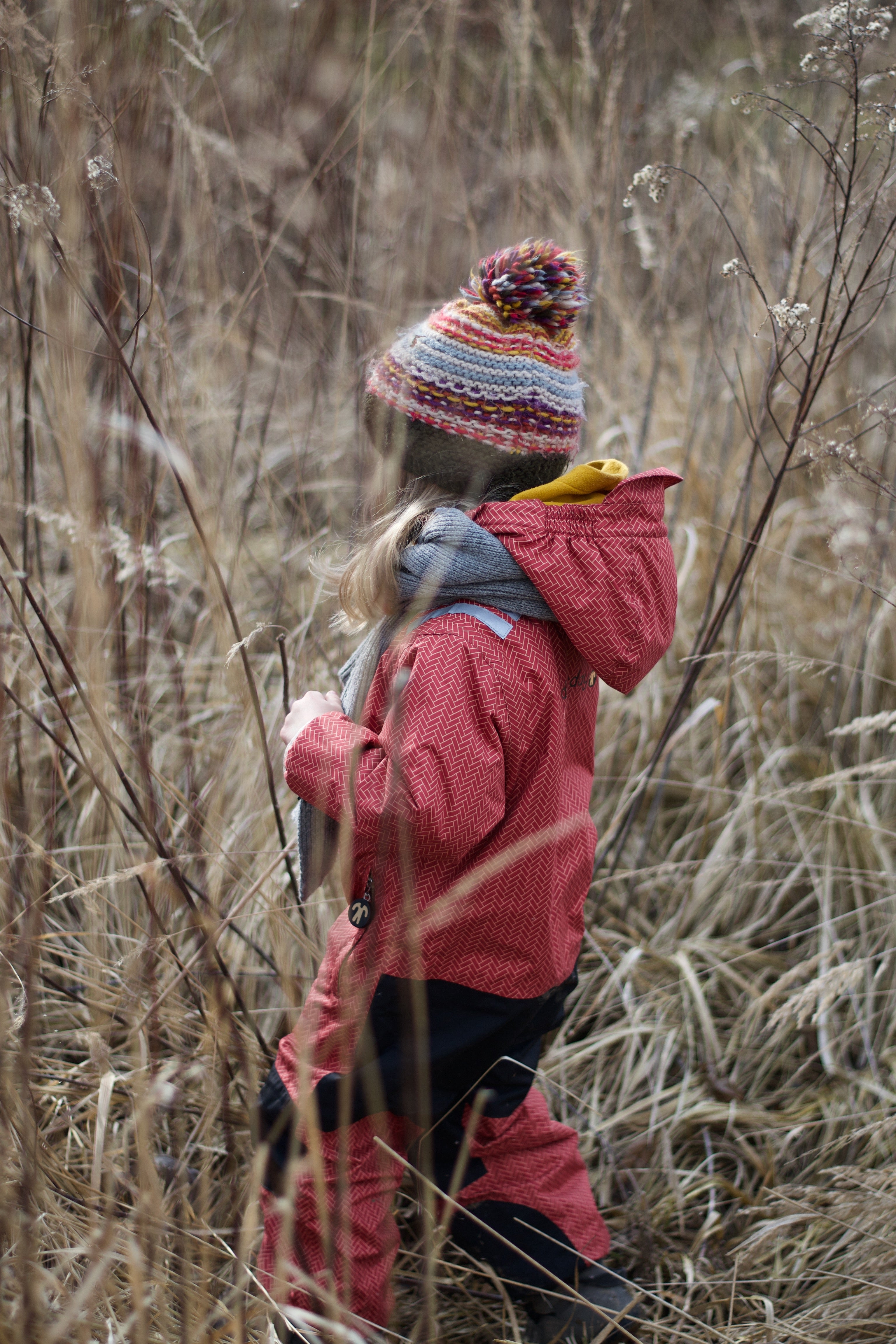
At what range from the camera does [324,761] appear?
0.90 m

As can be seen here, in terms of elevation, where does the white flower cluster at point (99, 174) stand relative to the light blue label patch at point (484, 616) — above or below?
above

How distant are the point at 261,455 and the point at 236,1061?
859mm

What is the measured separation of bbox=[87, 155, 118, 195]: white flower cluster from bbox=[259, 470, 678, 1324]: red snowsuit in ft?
1.65

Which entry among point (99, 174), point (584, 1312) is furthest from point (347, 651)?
point (584, 1312)

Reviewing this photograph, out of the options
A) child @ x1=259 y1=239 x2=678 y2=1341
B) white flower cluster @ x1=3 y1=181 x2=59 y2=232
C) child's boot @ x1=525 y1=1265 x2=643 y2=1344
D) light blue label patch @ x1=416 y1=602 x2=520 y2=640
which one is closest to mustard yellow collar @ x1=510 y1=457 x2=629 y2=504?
child @ x1=259 y1=239 x2=678 y2=1341

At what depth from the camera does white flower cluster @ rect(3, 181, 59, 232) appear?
0.91 m

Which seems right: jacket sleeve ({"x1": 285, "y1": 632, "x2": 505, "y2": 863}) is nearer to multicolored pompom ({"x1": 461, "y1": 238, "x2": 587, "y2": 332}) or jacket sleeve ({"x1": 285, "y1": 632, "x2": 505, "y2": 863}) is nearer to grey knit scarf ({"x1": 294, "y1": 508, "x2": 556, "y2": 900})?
grey knit scarf ({"x1": 294, "y1": 508, "x2": 556, "y2": 900})

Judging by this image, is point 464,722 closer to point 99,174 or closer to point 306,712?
point 306,712

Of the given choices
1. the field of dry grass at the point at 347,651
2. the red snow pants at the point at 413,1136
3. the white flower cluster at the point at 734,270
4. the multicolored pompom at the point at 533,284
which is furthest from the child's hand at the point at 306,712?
the white flower cluster at the point at 734,270

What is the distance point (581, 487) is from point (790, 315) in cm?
34

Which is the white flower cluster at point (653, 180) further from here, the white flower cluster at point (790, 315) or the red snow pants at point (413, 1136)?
the red snow pants at point (413, 1136)

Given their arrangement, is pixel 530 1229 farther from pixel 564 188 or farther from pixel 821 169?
pixel 821 169

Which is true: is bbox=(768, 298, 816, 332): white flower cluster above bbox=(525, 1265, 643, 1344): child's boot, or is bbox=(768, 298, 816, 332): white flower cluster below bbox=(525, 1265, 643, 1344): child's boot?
above

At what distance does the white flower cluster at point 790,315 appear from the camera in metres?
1.08
